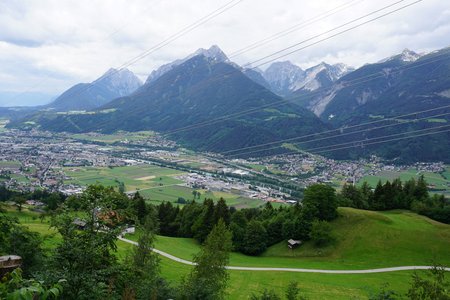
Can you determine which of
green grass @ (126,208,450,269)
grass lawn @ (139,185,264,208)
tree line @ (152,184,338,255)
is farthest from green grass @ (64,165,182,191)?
green grass @ (126,208,450,269)

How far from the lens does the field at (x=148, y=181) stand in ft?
401

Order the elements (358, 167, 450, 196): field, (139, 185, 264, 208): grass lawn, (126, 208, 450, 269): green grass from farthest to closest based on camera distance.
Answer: (358, 167, 450, 196): field, (139, 185, 264, 208): grass lawn, (126, 208, 450, 269): green grass

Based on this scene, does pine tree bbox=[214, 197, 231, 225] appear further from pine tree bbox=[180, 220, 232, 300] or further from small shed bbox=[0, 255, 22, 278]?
small shed bbox=[0, 255, 22, 278]

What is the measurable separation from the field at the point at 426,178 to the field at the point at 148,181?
74.1 metres

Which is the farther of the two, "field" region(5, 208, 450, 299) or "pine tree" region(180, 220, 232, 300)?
"field" region(5, 208, 450, 299)

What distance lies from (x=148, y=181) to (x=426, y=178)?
139 meters

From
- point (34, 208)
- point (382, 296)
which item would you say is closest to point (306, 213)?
point (382, 296)

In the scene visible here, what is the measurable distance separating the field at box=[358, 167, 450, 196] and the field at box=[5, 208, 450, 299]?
10833 centimetres

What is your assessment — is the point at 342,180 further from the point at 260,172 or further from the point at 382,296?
the point at 382,296

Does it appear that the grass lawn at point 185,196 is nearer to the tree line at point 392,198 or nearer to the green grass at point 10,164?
the tree line at point 392,198

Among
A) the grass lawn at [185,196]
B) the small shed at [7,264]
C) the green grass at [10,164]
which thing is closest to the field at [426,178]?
the grass lawn at [185,196]

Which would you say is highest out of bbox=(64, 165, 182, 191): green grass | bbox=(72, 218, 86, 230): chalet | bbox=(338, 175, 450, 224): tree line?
bbox=(72, 218, 86, 230): chalet

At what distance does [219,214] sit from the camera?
61.1m

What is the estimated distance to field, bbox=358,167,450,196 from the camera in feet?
507
